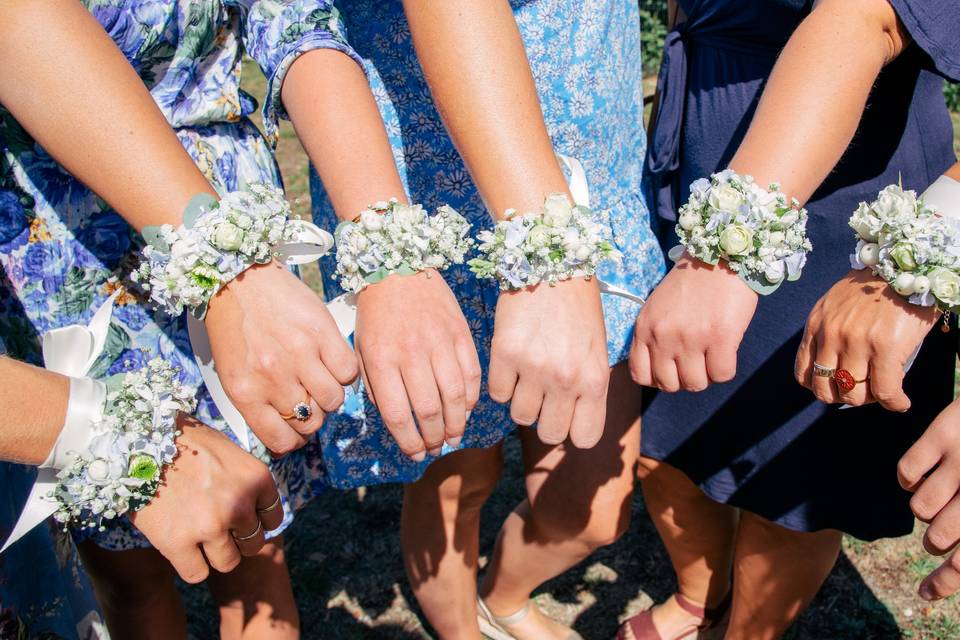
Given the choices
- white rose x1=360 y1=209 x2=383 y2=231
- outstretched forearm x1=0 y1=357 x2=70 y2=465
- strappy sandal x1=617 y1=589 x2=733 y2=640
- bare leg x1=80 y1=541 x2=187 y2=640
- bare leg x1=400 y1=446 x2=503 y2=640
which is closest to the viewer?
outstretched forearm x1=0 y1=357 x2=70 y2=465

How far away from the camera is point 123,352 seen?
1867mm

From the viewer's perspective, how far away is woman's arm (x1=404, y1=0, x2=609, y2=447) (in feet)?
5.34

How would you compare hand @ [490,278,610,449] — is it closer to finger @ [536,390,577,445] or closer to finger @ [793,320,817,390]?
finger @ [536,390,577,445]

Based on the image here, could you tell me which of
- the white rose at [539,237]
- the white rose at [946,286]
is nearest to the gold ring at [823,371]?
the white rose at [946,286]

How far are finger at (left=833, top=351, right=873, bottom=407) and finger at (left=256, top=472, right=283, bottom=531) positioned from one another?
1137 mm

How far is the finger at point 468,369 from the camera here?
5.29 feet

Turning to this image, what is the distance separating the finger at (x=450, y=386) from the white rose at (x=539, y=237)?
0.26m

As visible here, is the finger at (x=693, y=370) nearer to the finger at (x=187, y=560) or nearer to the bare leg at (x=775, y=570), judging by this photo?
the bare leg at (x=775, y=570)

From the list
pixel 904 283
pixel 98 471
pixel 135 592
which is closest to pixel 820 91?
pixel 904 283

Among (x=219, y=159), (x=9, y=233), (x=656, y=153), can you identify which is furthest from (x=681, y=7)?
(x=9, y=233)

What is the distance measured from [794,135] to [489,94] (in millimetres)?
606

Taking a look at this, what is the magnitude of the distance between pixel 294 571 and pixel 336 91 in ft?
7.73

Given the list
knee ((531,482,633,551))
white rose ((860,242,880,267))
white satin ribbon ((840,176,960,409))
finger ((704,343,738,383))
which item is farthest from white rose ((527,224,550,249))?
knee ((531,482,633,551))

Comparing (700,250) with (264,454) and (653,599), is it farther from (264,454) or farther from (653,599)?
(653,599)
